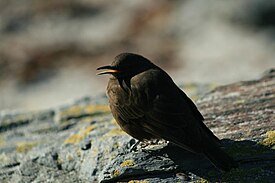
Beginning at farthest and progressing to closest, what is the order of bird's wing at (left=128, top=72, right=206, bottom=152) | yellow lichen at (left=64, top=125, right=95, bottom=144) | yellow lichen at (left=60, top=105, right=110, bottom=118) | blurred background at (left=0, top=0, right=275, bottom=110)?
blurred background at (left=0, top=0, right=275, bottom=110) → yellow lichen at (left=60, top=105, right=110, bottom=118) → yellow lichen at (left=64, top=125, right=95, bottom=144) → bird's wing at (left=128, top=72, right=206, bottom=152)

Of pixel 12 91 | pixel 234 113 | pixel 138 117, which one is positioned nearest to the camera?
pixel 138 117

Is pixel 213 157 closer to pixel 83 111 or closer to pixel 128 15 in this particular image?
pixel 83 111

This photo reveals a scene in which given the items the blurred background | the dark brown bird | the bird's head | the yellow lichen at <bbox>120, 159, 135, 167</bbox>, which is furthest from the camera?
the blurred background

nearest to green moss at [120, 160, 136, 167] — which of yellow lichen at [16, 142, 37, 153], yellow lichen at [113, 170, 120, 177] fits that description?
yellow lichen at [113, 170, 120, 177]

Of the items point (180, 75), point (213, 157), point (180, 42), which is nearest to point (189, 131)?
point (213, 157)

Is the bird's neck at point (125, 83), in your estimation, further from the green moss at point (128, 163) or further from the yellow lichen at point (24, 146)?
the yellow lichen at point (24, 146)

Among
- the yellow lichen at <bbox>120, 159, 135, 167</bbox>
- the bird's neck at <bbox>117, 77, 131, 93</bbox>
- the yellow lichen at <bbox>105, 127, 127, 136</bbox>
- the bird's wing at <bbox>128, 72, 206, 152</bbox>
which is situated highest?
the bird's neck at <bbox>117, 77, 131, 93</bbox>

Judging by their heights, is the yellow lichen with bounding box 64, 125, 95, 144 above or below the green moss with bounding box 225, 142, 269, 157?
above

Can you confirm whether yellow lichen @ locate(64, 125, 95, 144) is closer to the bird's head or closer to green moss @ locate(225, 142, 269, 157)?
the bird's head
